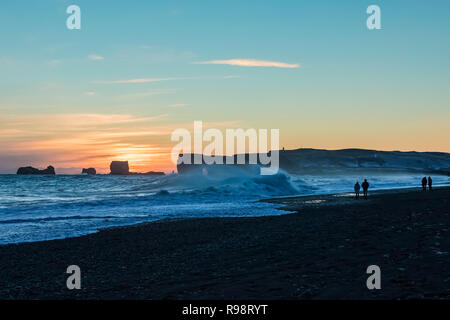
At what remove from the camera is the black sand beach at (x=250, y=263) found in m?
7.59

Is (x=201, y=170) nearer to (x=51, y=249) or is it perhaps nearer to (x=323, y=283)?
(x=51, y=249)

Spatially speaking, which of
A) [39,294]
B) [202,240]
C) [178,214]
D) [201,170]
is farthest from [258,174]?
[39,294]

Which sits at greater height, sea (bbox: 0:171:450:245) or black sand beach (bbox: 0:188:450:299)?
black sand beach (bbox: 0:188:450:299)

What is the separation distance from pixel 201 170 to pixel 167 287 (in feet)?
188

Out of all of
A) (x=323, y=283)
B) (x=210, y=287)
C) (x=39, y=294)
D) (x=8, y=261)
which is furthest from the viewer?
(x=8, y=261)

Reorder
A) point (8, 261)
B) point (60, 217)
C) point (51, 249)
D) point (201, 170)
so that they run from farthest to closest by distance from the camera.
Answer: point (201, 170)
point (60, 217)
point (51, 249)
point (8, 261)

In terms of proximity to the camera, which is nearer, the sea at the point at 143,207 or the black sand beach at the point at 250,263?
the black sand beach at the point at 250,263

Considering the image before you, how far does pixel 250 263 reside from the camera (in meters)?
10.1

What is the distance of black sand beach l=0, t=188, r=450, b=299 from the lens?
24.9ft

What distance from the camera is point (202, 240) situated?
50.9 feet

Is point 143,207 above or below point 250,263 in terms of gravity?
below

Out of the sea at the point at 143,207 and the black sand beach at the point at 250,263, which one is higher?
the black sand beach at the point at 250,263

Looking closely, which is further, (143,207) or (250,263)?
(143,207)

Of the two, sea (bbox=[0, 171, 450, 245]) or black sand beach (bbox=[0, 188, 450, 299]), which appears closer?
black sand beach (bbox=[0, 188, 450, 299])
